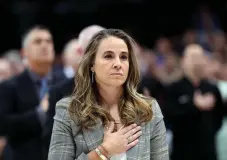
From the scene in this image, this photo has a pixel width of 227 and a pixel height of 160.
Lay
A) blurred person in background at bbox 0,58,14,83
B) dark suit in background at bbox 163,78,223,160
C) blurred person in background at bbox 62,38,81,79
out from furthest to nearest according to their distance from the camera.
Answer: blurred person in background at bbox 0,58,14,83
dark suit in background at bbox 163,78,223,160
blurred person in background at bbox 62,38,81,79

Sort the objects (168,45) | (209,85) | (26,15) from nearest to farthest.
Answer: (209,85) → (168,45) → (26,15)

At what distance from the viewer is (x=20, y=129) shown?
5.88m

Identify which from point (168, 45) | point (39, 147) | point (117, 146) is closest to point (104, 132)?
point (117, 146)

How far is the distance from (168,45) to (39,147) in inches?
264

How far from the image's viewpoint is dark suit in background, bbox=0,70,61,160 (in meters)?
5.85

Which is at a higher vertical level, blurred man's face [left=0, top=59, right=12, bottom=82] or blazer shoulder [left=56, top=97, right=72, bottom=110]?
blurred man's face [left=0, top=59, right=12, bottom=82]

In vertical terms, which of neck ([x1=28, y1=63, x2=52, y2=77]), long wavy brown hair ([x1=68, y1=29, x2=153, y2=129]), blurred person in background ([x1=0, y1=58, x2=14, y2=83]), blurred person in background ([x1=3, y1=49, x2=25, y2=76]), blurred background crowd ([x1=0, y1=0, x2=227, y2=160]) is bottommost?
long wavy brown hair ([x1=68, y1=29, x2=153, y2=129])

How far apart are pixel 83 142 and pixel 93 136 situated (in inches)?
2.6

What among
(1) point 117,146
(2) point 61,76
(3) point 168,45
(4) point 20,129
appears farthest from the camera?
(3) point 168,45

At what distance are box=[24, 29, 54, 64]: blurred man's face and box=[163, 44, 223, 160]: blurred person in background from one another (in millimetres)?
1775

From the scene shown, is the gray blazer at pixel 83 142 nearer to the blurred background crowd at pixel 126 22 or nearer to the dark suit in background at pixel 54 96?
the dark suit in background at pixel 54 96

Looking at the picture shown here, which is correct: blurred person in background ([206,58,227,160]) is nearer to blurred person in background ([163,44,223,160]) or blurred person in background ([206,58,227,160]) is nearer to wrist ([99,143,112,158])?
blurred person in background ([163,44,223,160])

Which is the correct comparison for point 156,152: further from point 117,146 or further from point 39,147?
point 39,147

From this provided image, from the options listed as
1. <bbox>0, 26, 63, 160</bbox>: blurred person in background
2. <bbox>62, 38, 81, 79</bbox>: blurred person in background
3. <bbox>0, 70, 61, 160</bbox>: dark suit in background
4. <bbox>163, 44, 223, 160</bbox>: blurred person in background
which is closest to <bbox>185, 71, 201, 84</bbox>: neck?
<bbox>163, 44, 223, 160</bbox>: blurred person in background
